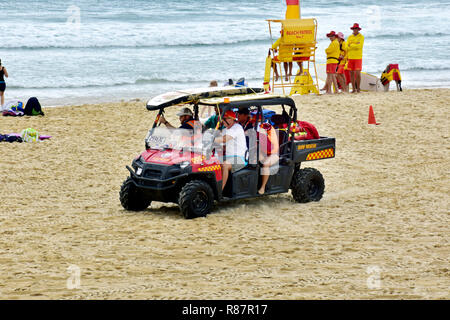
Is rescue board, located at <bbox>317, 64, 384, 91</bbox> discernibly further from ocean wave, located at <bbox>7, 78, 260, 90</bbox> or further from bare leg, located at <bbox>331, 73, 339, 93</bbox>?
ocean wave, located at <bbox>7, 78, 260, 90</bbox>

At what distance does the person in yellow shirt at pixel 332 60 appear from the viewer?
61.9 ft

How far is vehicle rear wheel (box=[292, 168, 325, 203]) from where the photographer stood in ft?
32.3

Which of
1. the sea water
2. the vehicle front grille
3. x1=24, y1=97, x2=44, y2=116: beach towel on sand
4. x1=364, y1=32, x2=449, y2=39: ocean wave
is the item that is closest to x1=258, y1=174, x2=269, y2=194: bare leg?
the vehicle front grille

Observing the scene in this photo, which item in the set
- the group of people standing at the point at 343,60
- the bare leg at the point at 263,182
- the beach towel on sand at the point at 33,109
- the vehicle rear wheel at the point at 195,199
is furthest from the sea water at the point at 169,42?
the vehicle rear wheel at the point at 195,199

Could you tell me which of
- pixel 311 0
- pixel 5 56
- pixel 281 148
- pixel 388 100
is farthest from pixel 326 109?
pixel 311 0

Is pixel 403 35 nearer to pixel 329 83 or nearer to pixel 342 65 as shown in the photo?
pixel 342 65

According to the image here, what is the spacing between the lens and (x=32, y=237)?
8102 mm

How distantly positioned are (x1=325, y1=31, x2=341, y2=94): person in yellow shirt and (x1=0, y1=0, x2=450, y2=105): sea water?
16.0 feet

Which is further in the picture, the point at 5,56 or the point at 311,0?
the point at 311,0

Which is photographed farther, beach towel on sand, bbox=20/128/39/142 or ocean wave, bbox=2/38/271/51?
ocean wave, bbox=2/38/271/51

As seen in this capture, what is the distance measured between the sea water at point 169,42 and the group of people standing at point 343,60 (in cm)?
440

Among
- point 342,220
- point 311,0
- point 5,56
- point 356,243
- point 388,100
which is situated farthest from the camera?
point 311,0
